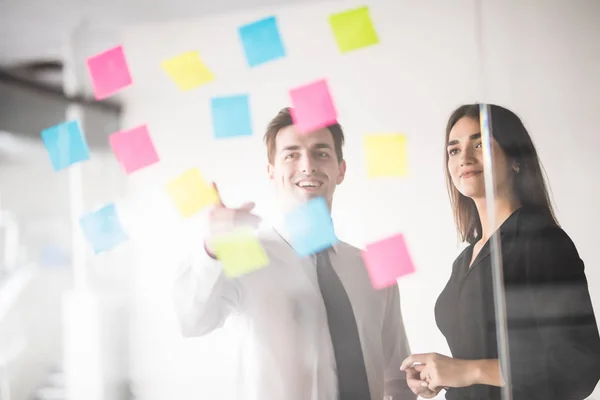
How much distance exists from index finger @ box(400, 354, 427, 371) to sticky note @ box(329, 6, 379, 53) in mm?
701

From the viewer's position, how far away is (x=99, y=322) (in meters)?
1.20

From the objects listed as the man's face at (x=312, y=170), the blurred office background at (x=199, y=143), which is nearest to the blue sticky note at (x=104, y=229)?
the blurred office background at (x=199, y=143)

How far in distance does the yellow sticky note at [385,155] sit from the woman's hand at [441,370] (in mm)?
409

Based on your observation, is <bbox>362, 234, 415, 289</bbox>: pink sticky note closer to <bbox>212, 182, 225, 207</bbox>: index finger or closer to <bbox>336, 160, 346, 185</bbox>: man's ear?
<bbox>336, 160, 346, 185</bbox>: man's ear

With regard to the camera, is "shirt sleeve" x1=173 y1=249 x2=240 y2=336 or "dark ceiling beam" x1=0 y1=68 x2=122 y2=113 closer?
"shirt sleeve" x1=173 y1=249 x2=240 y2=336

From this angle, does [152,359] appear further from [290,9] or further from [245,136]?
[290,9]

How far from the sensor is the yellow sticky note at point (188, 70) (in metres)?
1.17

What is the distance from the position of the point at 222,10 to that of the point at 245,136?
0.31 metres

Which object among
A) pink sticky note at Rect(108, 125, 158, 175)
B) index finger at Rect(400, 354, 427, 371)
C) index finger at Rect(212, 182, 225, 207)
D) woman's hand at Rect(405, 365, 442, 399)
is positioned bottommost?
woman's hand at Rect(405, 365, 442, 399)

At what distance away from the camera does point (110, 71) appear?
1201 millimetres

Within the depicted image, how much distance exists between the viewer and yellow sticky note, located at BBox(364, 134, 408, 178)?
1.10 meters

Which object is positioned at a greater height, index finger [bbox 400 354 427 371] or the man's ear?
the man's ear

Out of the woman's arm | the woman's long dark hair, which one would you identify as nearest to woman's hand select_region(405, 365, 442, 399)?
the woman's arm

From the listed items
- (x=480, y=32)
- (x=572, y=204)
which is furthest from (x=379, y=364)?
(x=480, y=32)
